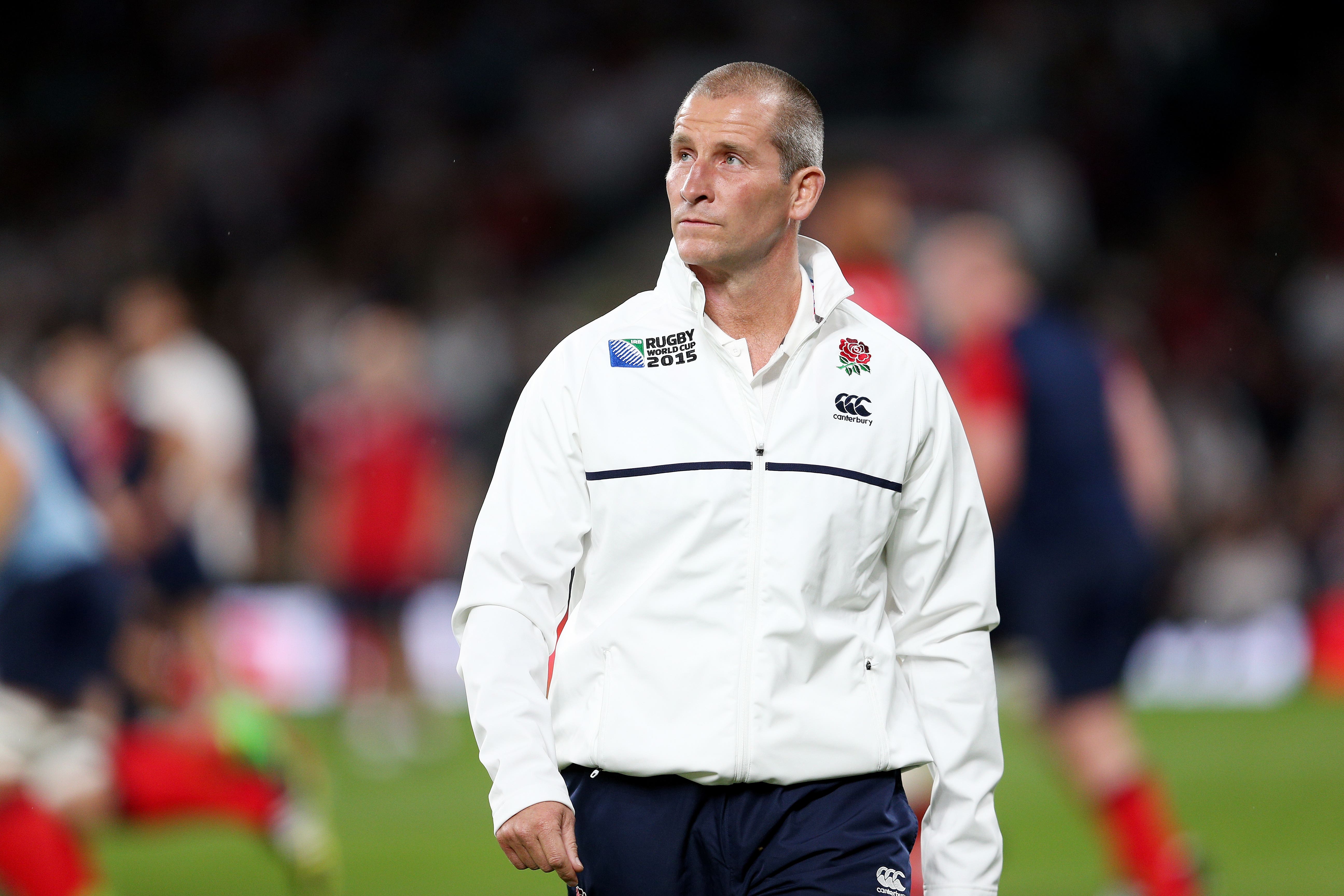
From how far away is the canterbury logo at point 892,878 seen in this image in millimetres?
3031

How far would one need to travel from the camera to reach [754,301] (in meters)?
3.26

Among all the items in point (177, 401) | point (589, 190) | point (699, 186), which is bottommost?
point (699, 186)

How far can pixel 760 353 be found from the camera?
322 cm

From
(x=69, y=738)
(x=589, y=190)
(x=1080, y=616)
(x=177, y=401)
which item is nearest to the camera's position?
(x=69, y=738)

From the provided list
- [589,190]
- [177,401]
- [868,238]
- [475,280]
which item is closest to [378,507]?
[177,401]

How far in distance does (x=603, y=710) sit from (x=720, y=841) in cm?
31

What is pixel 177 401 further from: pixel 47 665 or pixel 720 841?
pixel 720 841

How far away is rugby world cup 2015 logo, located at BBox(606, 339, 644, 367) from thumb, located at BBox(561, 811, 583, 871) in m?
0.80

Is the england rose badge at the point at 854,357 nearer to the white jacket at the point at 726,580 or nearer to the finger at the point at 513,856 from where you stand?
the white jacket at the point at 726,580

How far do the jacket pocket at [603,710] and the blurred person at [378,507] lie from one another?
863 cm

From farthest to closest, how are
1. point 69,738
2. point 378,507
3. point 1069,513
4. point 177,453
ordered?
point 378,507, point 177,453, point 1069,513, point 69,738

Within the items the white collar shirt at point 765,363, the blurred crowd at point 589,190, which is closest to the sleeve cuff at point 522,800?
the white collar shirt at point 765,363

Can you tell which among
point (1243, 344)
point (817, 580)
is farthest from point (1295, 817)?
point (1243, 344)

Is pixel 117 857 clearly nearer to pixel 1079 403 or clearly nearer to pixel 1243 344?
pixel 1079 403
